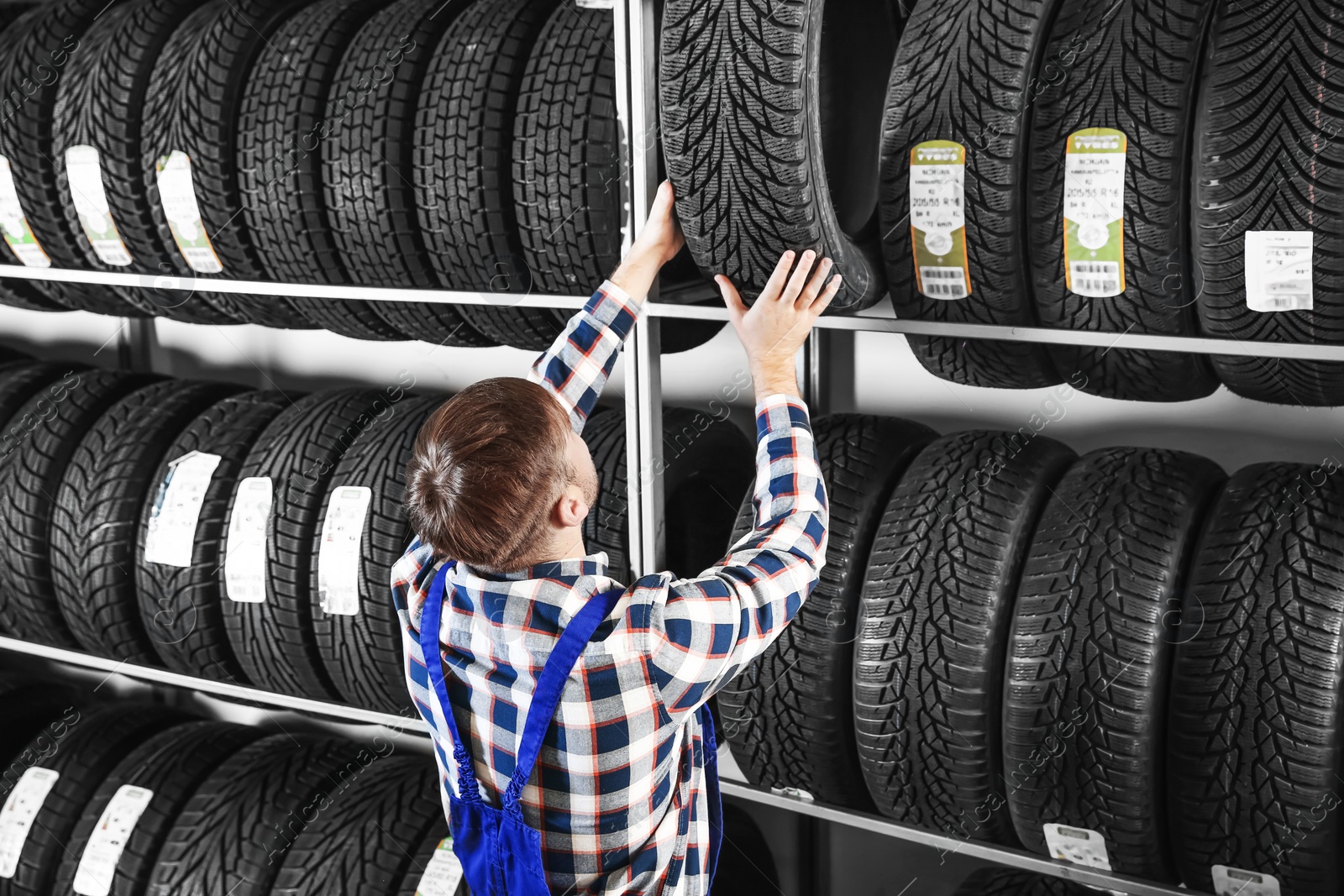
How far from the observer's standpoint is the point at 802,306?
1.90 m

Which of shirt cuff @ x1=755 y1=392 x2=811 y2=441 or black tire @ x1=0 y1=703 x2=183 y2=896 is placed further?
black tire @ x1=0 y1=703 x2=183 y2=896

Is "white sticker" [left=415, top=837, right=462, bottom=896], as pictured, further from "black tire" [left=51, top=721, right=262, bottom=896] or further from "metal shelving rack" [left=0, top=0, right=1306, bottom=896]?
"black tire" [left=51, top=721, right=262, bottom=896]

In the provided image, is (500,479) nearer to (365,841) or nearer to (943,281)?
(943,281)

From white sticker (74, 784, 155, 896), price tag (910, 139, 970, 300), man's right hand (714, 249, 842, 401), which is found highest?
price tag (910, 139, 970, 300)

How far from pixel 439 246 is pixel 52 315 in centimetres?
227

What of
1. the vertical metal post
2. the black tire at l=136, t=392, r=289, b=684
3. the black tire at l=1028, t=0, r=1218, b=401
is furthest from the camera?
the black tire at l=136, t=392, r=289, b=684

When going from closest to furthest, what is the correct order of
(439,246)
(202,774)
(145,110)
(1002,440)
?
A: (1002,440) < (439,246) < (145,110) < (202,774)

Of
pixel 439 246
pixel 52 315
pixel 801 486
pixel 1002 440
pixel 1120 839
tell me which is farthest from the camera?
pixel 52 315

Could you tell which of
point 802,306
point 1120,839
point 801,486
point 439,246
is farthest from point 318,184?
point 1120,839

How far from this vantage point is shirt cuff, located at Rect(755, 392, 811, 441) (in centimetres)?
185

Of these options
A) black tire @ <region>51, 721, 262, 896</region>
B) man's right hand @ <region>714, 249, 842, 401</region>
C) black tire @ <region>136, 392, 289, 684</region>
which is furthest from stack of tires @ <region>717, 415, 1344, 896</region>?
black tire @ <region>51, 721, 262, 896</region>

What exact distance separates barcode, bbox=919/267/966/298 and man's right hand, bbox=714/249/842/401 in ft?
0.64

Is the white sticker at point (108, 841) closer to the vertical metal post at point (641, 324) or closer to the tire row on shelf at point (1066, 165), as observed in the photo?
the vertical metal post at point (641, 324)

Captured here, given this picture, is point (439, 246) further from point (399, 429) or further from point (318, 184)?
point (399, 429)
